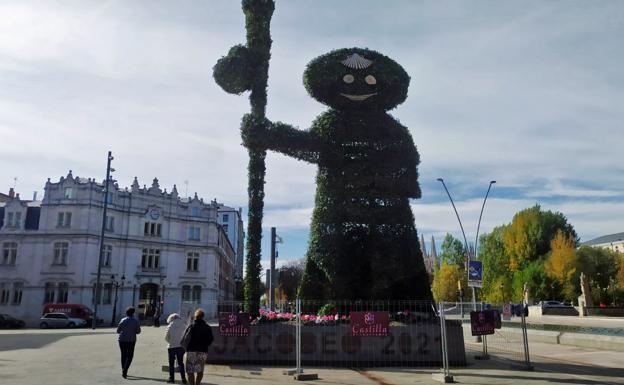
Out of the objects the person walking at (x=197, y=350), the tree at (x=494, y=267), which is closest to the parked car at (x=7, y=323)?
the person walking at (x=197, y=350)

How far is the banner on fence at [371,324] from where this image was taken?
11711 mm

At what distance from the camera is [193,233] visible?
55.0m

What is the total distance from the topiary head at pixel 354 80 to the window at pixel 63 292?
39.4m

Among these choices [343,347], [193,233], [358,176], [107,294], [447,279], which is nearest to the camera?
[343,347]

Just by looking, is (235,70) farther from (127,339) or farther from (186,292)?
(186,292)

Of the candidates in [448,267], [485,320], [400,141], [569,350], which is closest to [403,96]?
[400,141]

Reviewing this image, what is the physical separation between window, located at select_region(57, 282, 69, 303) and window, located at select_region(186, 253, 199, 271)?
12260mm

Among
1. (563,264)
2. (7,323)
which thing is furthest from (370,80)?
(563,264)

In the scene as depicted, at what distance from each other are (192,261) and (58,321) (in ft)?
56.9

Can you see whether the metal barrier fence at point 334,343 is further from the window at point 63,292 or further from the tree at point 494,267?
the tree at point 494,267

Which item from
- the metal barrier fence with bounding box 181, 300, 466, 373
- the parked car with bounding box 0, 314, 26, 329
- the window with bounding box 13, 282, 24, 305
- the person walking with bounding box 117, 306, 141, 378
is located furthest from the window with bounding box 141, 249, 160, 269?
the person walking with bounding box 117, 306, 141, 378

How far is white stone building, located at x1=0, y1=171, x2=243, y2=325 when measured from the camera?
45.5m

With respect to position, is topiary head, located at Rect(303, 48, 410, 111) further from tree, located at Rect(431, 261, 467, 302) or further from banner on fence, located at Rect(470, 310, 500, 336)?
tree, located at Rect(431, 261, 467, 302)

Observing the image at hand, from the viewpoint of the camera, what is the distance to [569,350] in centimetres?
1822
